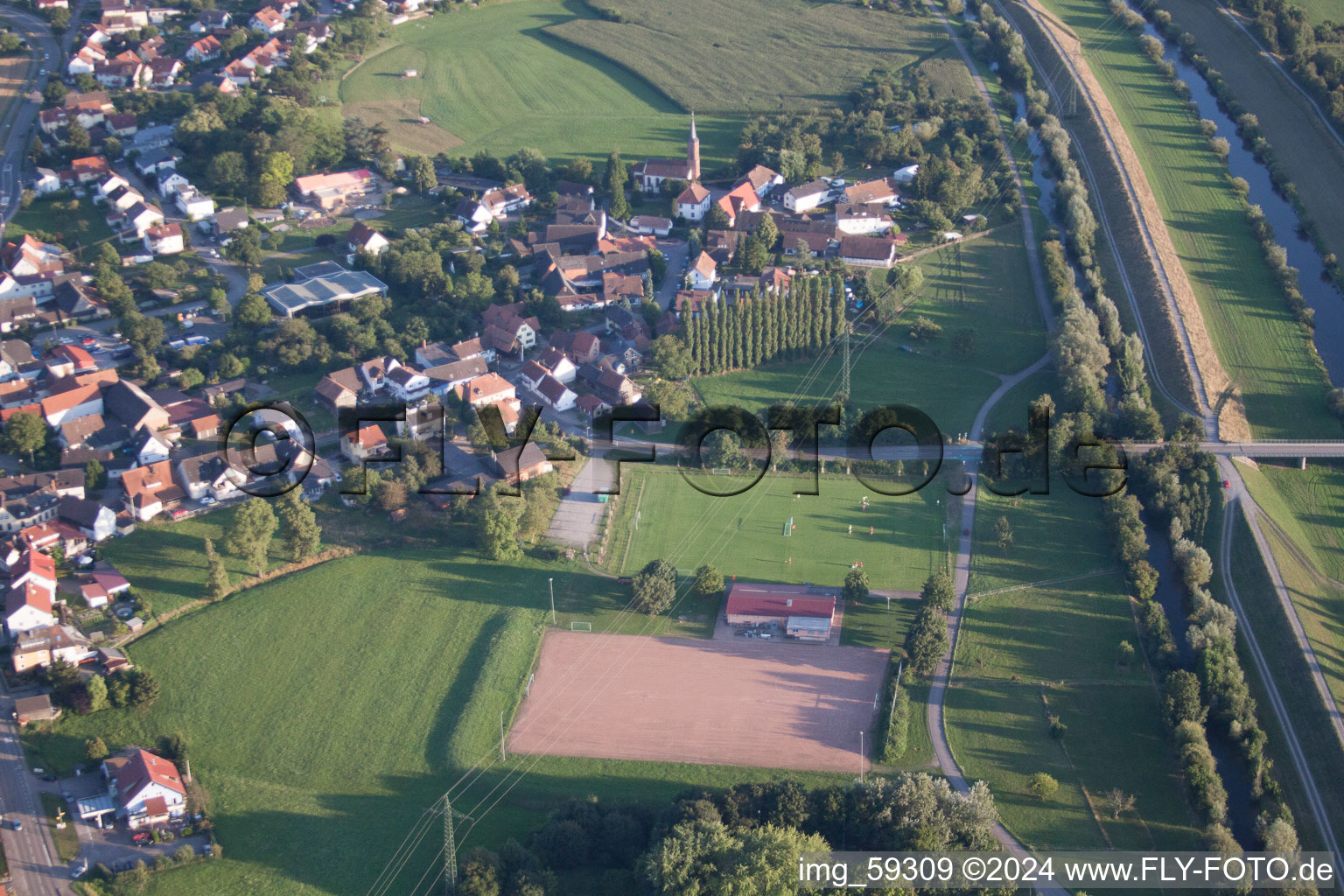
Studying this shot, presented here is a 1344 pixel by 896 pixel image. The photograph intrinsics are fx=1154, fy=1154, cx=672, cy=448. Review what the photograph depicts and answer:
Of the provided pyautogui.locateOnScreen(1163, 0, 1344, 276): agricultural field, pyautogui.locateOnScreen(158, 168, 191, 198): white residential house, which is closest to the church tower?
pyautogui.locateOnScreen(158, 168, 191, 198): white residential house

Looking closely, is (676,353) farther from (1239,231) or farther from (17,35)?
(17,35)

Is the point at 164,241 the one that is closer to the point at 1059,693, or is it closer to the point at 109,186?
the point at 109,186

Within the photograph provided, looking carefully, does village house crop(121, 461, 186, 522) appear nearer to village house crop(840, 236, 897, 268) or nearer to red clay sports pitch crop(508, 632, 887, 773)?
red clay sports pitch crop(508, 632, 887, 773)

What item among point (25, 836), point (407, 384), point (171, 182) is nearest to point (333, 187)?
point (171, 182)

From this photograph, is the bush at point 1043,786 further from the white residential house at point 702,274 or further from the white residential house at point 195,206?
the white residential house at point 195,206

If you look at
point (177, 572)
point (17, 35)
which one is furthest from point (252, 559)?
point (17, 35)

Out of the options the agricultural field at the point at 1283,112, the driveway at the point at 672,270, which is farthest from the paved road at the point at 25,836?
the agricultural field at the point at 1283,112
